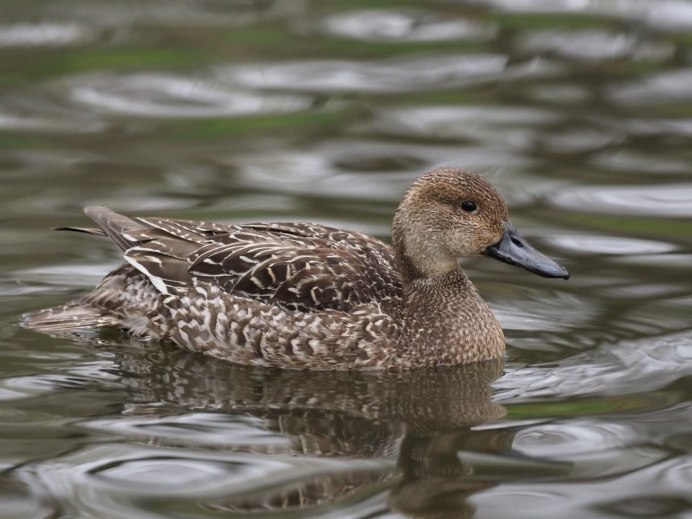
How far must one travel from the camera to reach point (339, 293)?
9555 mm

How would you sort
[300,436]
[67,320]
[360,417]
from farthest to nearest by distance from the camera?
[67,320] < [360,417] < [300,436]

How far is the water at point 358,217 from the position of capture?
7742 mm

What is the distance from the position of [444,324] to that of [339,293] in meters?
0.65

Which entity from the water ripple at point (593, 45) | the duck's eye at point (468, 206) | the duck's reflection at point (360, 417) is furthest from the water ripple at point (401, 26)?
the duck's reflection at point (360, 417)

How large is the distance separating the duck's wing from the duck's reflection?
463mm

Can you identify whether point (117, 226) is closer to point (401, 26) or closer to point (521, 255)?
point (521, 255)

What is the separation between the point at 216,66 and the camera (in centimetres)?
1591

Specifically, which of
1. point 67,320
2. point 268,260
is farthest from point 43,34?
point 268,260

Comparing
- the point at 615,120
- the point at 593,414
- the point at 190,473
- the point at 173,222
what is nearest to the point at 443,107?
the point at 615,120

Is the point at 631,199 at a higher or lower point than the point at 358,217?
higher

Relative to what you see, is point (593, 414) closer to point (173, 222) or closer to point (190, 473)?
point (190, 473)

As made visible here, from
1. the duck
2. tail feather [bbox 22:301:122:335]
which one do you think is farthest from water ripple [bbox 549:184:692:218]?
tail feather [bbox 22:301:122:335]

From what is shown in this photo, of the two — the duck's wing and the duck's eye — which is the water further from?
the duck's eye

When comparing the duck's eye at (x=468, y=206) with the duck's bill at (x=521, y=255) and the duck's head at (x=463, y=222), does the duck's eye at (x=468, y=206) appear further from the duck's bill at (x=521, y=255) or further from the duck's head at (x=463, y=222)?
the duck's bill at (x=521, y=255)
